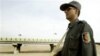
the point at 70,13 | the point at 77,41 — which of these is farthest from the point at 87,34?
the point at 70,13

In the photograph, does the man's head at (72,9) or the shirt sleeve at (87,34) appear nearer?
the shirt sleeve at (87,34)

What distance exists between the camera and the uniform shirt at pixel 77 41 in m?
2.77

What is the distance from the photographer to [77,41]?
286 centimetres

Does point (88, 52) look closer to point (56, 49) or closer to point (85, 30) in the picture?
point (85, 30)

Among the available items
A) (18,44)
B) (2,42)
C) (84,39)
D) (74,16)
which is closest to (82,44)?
(84,39)

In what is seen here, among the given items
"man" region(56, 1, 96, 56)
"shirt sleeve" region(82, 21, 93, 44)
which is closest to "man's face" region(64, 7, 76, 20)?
"man" region(56, 1, 96, 56)

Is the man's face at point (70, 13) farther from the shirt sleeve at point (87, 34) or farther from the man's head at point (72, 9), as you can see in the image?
the shirt sleeve at point (87, 34)

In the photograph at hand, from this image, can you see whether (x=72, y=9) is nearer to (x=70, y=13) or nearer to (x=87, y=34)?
(x=70, y=13)

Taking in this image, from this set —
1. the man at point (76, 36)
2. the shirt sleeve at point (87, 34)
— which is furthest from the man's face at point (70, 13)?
the shirt sleeve at point (87, 34)

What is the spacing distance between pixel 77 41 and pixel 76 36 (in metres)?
0.05

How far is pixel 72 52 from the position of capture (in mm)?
A: 2869

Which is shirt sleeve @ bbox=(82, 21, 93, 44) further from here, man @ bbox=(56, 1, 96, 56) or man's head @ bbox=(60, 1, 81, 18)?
man's head @ bbox=(60, 1, 81, 18)

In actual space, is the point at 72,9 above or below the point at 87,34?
above

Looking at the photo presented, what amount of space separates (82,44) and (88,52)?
0.09 meters
